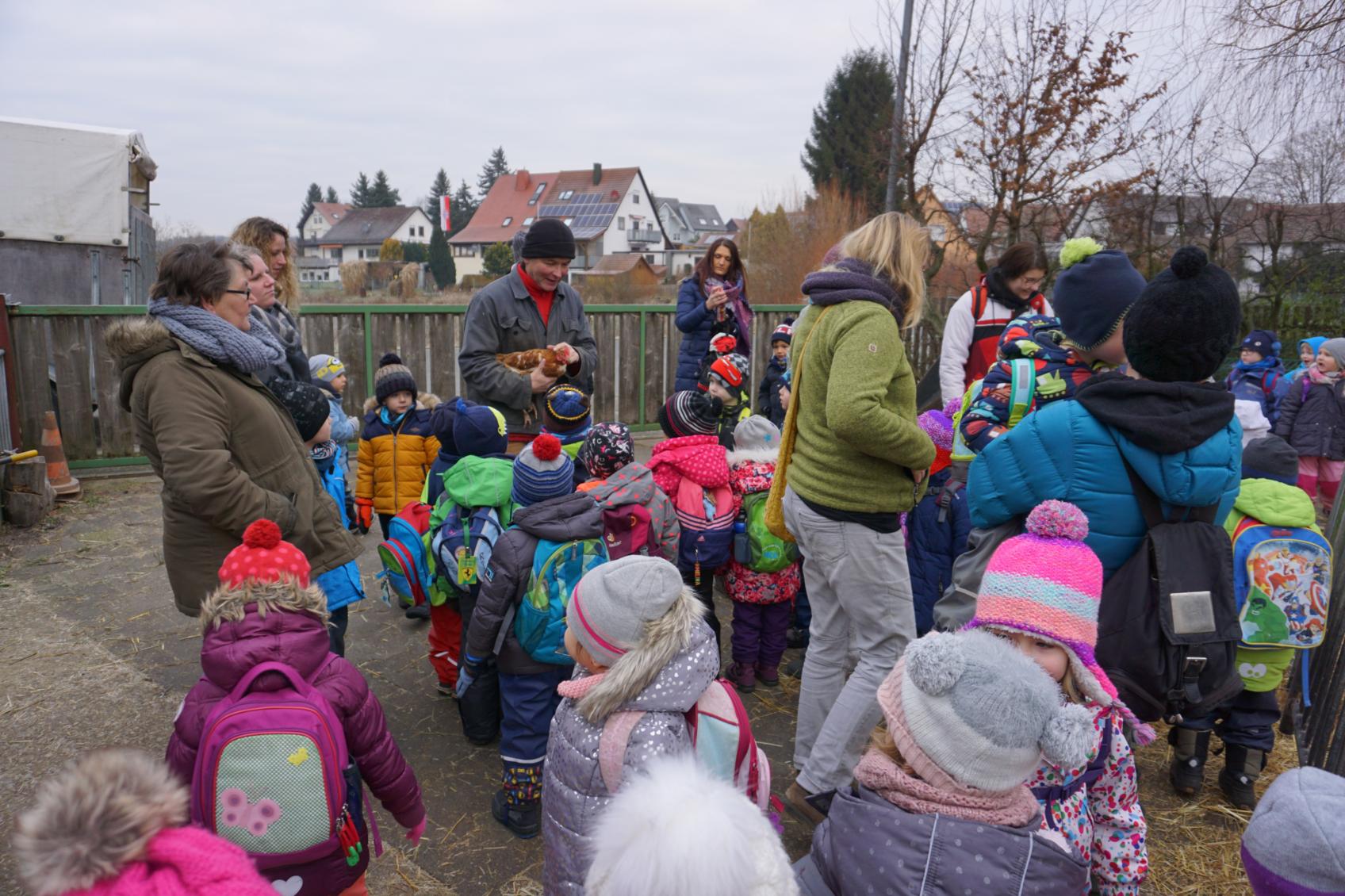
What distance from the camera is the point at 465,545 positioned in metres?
3.39

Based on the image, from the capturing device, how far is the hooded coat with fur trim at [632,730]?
1.97 m

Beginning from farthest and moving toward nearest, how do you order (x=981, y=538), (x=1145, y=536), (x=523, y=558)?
(x=523, y=558) → (x=981, y=538) → (x=1145, y=536)

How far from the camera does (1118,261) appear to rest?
109 inches

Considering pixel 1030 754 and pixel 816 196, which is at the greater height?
pixel 816 196

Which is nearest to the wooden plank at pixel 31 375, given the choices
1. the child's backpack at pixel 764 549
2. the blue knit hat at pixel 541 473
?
the blue knit hat at pixel 541 473

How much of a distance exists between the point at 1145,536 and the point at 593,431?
2.00 meters

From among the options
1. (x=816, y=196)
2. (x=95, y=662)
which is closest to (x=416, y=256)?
(x=816, y=196)

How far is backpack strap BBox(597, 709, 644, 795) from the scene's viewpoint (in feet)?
6.37

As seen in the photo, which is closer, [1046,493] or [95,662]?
[1046,493]

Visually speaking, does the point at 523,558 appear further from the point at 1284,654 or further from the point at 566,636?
the point at 1284,654

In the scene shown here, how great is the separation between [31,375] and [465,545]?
21.6 feet

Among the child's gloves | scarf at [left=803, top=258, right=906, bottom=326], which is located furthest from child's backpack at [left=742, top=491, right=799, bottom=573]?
the child's gloves

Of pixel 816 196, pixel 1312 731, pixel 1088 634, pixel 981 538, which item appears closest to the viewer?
pixel 1088 634

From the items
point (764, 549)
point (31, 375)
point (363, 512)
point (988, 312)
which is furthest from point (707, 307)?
point (31, 375)
